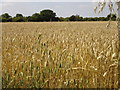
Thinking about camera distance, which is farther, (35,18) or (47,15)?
(47,15)

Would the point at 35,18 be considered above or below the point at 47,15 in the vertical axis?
below

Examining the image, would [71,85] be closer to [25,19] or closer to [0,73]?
[0,73]

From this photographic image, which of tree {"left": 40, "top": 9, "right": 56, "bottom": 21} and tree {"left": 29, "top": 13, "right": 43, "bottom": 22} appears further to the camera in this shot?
tree {"left": 40, "top": 9, "right": 56, "bottom": 21}

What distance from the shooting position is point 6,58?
3.17 metres

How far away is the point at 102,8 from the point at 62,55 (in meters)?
1.10

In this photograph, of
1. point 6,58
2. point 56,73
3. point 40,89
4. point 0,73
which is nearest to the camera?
point 40,89

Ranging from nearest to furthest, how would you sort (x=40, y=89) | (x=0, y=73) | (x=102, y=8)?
(x=102, y=8)
(x=40, y=89)
(x=0, y=73)

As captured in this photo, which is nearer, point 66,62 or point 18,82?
point 18,82

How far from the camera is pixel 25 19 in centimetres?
3928

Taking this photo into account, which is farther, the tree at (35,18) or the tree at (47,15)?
the tree at (47,15)

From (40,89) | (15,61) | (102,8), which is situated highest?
(102,8)

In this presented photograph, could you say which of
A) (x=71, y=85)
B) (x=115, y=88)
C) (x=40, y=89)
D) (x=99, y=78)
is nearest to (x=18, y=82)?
(x=40, y=89)

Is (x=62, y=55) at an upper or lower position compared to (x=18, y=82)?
upper

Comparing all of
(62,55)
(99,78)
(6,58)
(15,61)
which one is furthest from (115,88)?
(6,58)
